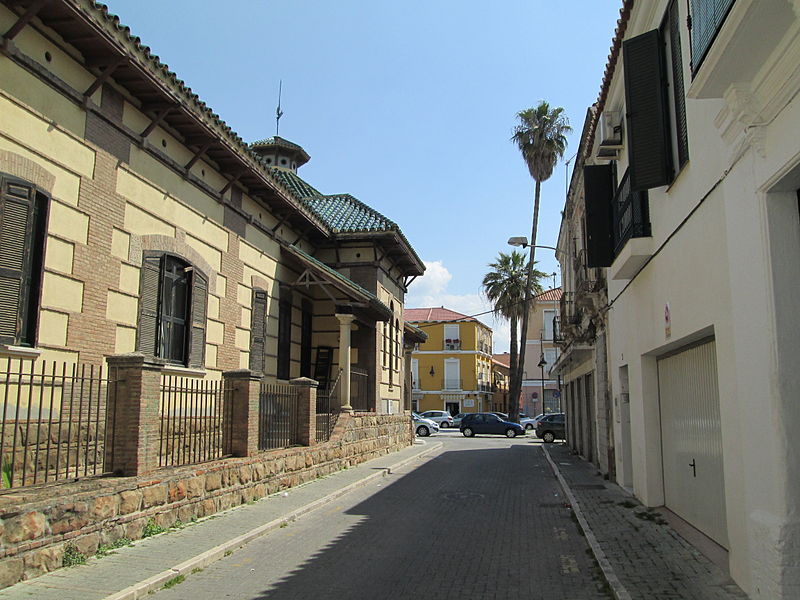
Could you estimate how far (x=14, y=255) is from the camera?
27.2ft

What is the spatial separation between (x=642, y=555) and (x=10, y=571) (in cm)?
626

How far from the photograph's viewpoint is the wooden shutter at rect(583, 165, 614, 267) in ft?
39.2

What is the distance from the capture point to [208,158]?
13.4 m

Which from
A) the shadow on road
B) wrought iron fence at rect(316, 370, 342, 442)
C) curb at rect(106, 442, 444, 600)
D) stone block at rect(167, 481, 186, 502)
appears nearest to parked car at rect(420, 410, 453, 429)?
wrought iron fence at rect(316, 370, 342, 442)

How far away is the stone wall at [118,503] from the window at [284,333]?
412 cm

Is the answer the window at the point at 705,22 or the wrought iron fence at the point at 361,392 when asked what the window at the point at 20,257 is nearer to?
the window at the point at 705,22

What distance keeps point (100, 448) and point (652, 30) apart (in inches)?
368

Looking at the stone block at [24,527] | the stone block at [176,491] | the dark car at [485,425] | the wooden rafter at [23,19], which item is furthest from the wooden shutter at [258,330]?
the dark car at [485,425]

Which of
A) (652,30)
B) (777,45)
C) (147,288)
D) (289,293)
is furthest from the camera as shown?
(289,293)

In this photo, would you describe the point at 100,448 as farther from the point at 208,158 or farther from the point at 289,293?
the point at 289,293

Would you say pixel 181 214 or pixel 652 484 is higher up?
pixel 181 214

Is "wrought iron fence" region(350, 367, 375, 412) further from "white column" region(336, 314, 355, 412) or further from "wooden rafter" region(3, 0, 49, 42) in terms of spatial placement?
"wooden rafter" region(3, 0, 49, 42)

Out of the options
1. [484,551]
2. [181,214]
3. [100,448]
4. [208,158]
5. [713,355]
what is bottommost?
[484,551]

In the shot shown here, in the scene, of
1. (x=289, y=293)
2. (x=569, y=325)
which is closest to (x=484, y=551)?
(x=289, y=293)
